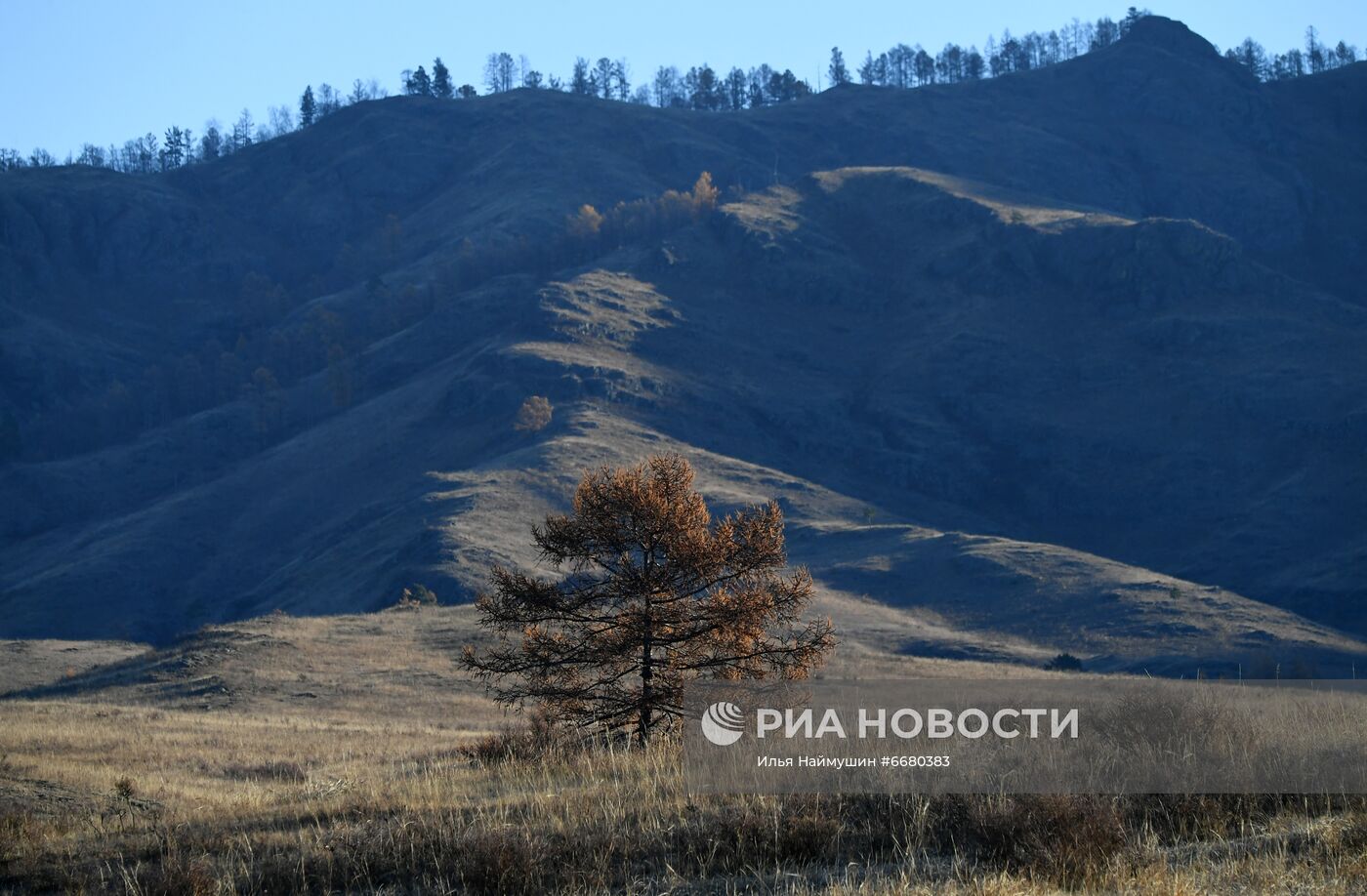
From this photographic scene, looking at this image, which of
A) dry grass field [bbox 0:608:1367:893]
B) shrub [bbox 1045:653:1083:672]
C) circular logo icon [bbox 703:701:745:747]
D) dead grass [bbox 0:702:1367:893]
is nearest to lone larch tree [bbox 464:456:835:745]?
dry grass field [bbox 0:608:1367:893]

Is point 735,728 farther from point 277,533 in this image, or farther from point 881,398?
point 881,398

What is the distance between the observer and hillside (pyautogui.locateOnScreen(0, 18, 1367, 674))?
92.9 meters

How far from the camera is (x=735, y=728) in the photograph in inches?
488

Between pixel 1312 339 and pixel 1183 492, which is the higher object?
pixel 1312 339

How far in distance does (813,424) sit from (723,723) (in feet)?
394

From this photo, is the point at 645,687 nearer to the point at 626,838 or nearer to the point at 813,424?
the point at 626,838

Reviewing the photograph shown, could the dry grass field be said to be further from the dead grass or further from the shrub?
the shrub

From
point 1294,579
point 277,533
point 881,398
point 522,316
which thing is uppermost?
point 522,316

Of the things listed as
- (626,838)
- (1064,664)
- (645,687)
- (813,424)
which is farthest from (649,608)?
(813,424)

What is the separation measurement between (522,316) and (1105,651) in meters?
86.6

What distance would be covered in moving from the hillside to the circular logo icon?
6047 cm

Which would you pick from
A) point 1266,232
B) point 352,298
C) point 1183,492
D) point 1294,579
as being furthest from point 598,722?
point 1266,232

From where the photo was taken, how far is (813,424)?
432ft

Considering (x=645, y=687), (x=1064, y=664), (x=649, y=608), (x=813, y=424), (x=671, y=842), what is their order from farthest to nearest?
(x=813, y=424) → (x=1064, y=664) → (x=649, y=608) → (x=645, y=687) → (x=671, y=842)
